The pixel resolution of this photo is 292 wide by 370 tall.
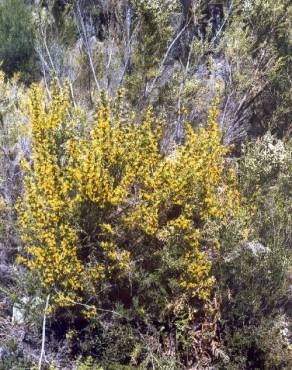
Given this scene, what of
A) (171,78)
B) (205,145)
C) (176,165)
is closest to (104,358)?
(176,165)

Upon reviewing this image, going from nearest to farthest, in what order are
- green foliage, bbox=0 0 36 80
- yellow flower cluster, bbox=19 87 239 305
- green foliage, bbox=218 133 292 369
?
yellow flower cluster, bbox=19 87 239 305 < green foliage, bbox=218 133 292 369 < green foliage, bbox=0 0 36 80

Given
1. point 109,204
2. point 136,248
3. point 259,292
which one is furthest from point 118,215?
point 259,292

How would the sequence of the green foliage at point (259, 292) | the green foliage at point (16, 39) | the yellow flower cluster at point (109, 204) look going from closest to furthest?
the yellow flower cluster at point (109, 204)
the green foliage at point (259, 292)
the green foliage at point (16, 39)

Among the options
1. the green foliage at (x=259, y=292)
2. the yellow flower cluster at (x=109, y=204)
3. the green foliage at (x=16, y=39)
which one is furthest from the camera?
the green foliage at (x=16, y=39)

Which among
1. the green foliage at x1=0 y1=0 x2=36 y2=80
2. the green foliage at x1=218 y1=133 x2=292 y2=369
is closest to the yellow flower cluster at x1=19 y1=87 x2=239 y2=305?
the green foliage at x1=218 y1=133 x2=292 y2=369

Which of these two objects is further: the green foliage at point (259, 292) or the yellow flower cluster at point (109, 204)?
the green foliage at point (259, 292)

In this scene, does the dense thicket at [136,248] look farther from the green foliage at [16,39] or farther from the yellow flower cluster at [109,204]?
the green foliage at [16,39]

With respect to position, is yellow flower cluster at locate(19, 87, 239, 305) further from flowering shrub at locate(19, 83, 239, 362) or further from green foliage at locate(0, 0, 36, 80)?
green foliage at locate(0, 0, 36, 80)

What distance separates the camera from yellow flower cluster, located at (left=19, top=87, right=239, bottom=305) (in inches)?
156

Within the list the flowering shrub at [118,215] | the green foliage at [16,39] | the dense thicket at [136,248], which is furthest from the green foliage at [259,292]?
the green foliage at [16,39]

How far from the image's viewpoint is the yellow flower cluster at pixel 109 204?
3969 millimetres

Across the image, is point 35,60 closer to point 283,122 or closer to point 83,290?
point 283,122

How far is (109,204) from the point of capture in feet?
13.6

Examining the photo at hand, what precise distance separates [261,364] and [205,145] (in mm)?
2231
